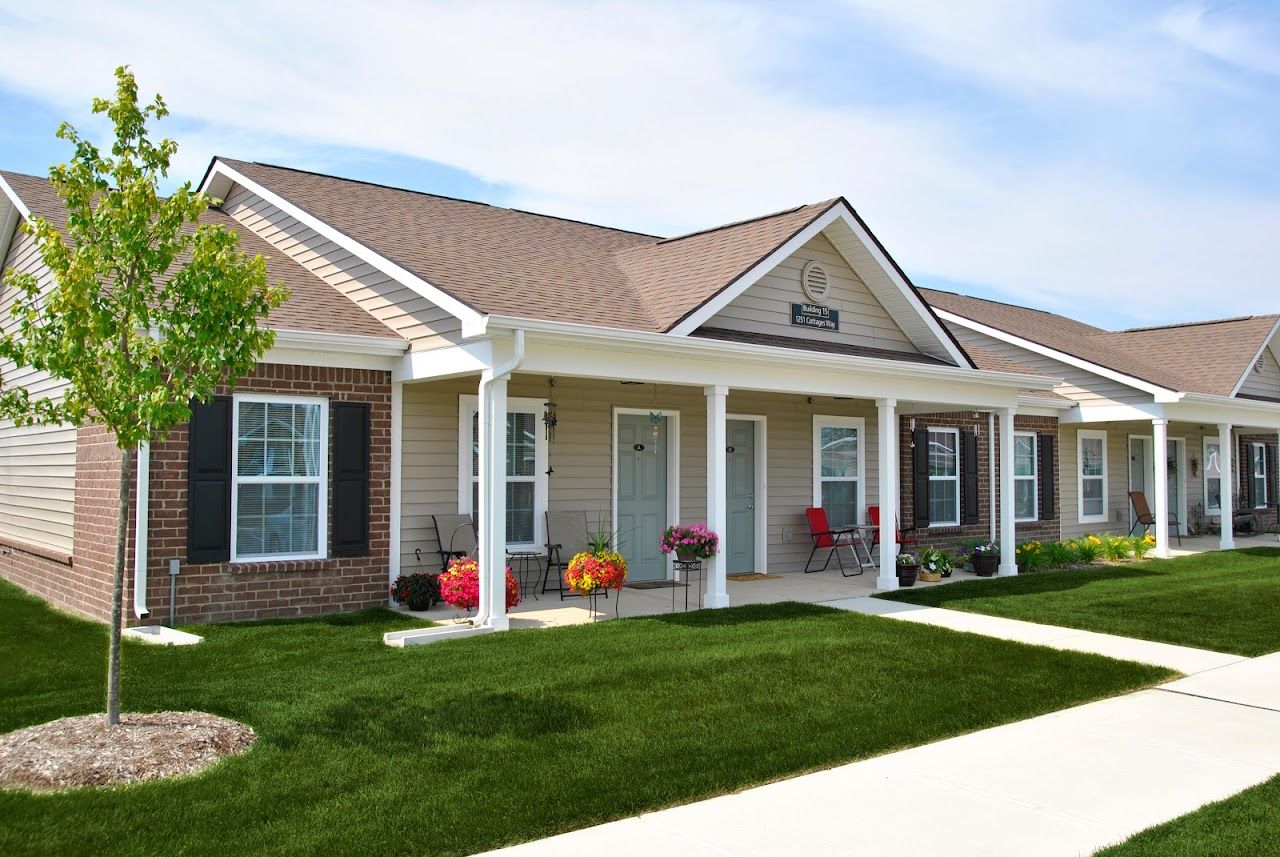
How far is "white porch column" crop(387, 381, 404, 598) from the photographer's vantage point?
10336 millimetres

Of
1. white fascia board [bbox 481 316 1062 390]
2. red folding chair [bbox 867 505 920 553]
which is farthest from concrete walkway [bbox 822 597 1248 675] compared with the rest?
red folding chair [bbox 867 505 920 553]

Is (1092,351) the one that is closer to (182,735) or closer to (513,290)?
(513,290)

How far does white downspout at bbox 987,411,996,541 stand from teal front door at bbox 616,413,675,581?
21.4 ft

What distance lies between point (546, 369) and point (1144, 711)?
5.47 m

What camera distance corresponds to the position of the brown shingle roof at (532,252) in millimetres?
10250

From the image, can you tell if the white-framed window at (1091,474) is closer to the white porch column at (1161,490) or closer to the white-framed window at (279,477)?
the white porch column at (1161,490)

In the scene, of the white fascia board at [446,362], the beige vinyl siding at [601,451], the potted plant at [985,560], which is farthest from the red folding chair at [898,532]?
the white fascia board at [446,362]

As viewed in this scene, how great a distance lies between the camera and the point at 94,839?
4.26 metres

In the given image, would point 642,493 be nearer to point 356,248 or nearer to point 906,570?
point 906,570

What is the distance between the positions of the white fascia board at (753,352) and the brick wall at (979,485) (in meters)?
2.19

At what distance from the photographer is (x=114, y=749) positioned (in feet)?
17.1

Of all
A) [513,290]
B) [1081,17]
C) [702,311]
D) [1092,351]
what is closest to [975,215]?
[1092,351]

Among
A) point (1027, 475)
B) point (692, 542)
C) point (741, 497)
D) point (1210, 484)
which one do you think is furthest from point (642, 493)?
point (1210, 484)

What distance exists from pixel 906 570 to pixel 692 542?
156 inches
